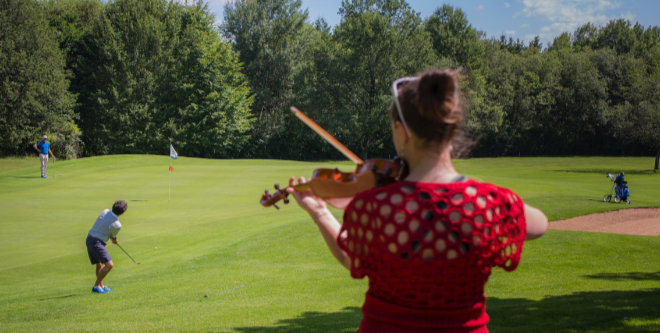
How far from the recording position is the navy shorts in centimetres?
1017

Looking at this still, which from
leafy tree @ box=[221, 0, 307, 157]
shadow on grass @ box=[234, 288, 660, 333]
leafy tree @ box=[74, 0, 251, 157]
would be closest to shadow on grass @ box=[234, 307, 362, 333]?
shadow on grass @ box=[234, 288, 660, 333]

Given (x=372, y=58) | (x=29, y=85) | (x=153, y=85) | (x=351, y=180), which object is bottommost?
(x=351, y=180)

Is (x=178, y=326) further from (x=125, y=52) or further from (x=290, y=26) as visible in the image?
(x=290, y=26)

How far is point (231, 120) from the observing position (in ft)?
155

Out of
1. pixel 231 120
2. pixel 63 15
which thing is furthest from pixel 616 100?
pixel 63 15

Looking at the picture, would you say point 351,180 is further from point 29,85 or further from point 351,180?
point 29,85

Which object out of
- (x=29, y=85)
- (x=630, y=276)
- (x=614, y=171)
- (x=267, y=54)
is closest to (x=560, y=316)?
(x=630, y=276)

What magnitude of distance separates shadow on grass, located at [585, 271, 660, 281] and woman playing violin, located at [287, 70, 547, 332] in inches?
329

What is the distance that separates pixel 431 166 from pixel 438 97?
0.23 metres

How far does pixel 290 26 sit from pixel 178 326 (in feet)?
163

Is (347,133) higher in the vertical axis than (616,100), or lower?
lower

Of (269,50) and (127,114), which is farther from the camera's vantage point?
(269,50)

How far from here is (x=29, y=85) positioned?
130 ft

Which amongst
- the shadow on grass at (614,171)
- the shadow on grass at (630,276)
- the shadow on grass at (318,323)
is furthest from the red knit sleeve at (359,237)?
the shadow on grass at (614,171)
